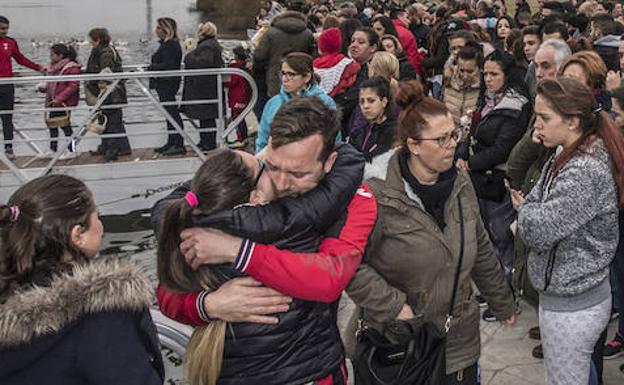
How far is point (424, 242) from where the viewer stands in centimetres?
313

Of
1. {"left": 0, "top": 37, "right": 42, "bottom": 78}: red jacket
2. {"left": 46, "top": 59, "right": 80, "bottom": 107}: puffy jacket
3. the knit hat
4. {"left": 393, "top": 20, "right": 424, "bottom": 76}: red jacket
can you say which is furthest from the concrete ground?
{"left": 0, "top": 37, "right": 42, "bottom": 78}: red jacket

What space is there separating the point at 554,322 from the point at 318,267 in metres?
1.48

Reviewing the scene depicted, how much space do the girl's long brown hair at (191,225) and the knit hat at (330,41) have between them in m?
5.67

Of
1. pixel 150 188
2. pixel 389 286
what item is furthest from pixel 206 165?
pixel 150 188

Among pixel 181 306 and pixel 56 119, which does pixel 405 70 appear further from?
pixel 181 306

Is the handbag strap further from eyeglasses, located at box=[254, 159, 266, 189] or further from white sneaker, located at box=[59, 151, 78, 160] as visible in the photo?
white sneaker, located at box=[59, 151, 78, 160]

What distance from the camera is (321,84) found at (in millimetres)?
7844

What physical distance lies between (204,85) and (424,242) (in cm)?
754

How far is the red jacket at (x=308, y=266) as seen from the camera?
8.15ft

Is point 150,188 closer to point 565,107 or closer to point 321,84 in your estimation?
point 321,84

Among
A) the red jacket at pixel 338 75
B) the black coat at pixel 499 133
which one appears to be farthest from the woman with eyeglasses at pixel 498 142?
the red jacket at pixel 338 75

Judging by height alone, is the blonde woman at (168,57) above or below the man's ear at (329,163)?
below

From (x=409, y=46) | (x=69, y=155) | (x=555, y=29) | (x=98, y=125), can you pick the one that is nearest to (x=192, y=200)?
(x=555, y=29)

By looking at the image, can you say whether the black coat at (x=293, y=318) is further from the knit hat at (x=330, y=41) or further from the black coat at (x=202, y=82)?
the black coat at (x=202, y=82)
